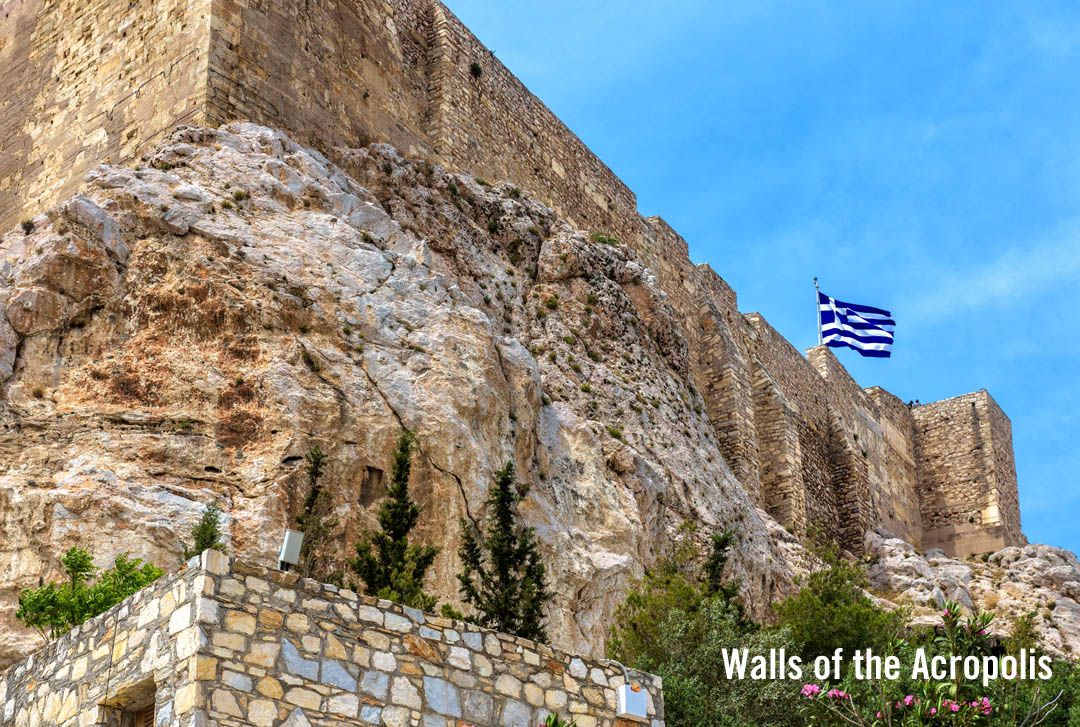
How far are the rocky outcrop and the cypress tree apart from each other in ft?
45.8

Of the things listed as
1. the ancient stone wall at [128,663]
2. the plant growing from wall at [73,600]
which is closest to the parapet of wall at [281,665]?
the ancient stone wall at [128,663]

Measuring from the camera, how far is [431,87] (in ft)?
79.8

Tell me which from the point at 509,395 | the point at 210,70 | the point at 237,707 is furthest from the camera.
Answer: the point at 210,70

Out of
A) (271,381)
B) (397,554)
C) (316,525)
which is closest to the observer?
(397,554)

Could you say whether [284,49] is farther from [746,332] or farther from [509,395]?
[746,332]

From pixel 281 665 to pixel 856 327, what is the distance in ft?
105

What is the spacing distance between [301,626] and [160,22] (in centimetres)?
1461

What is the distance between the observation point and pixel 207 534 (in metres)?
13.0

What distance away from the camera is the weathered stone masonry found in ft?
65.6

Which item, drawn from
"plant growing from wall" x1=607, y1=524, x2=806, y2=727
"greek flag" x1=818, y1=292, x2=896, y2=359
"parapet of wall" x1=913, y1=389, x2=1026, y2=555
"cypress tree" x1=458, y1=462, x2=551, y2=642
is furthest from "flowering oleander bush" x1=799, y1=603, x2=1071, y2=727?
"parapet of wall" x1=913, y1=389, x2=1026, y2=555

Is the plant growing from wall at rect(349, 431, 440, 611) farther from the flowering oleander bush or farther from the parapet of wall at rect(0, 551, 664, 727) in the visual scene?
the flowering oleander bush

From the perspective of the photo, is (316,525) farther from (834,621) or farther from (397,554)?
(834,621)

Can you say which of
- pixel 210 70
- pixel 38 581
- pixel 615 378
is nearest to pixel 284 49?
pixel 210 70

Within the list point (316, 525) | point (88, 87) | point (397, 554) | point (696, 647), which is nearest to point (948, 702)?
point (696, 647)
